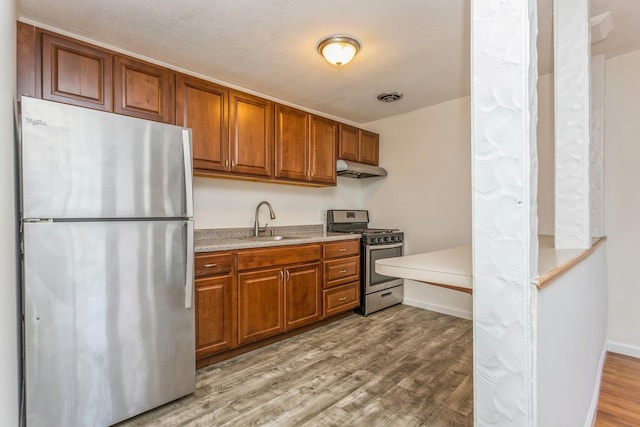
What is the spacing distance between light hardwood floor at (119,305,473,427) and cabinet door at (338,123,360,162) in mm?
2045

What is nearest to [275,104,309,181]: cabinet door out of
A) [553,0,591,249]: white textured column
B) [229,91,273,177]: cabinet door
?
[229,91,273,177]: cabinet door

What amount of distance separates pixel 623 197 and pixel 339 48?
2.69 metres

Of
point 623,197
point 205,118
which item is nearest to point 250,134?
point 205,118

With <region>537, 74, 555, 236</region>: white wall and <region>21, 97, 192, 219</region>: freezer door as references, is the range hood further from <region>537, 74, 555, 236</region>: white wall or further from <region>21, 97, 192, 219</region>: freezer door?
<region>21, 97, 192, 219</region>: freezer door

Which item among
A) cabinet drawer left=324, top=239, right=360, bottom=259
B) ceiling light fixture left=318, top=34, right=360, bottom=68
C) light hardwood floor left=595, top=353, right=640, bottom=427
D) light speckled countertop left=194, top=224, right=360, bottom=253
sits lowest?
light hardwood floor left=595, top=353, right=640, bottom=427

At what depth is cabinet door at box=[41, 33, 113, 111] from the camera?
6.23ft

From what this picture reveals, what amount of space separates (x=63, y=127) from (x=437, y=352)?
2990mm

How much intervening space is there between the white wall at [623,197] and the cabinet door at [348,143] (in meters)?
2.39

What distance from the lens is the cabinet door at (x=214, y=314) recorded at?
7.45 feet

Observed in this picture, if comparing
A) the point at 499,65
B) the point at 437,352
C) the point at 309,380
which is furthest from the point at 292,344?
the point at 499,65

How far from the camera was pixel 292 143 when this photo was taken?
3.22 m

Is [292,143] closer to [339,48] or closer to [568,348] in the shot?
[339,48]

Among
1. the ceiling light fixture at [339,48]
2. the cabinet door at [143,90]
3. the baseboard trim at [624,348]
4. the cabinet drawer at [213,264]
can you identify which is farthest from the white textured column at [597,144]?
the cabinet door at [143,90]

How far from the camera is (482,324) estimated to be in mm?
964
